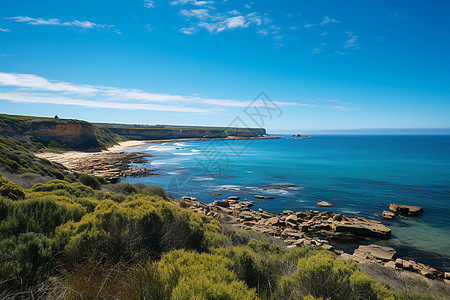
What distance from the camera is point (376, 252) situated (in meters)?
14.0

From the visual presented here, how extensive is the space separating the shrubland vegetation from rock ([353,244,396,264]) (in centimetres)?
1044

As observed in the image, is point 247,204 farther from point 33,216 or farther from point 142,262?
point 33,216

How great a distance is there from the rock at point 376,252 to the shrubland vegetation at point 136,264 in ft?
34.3

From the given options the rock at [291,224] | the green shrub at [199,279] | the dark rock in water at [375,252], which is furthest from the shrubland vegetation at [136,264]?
the rock at [291,224]

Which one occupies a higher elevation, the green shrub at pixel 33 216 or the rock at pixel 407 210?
the green shrub at pixel 33 216

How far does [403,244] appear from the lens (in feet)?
50.8

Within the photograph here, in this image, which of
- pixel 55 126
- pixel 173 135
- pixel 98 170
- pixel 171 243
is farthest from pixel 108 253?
pixel 173 135

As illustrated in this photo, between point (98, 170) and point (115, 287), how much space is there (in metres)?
42.1

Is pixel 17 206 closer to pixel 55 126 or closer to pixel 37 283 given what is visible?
pixel 37 283

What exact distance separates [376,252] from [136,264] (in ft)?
49.3

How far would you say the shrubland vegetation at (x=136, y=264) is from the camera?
10.7ft

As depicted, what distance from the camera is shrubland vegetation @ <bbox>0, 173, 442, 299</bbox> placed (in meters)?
3.26

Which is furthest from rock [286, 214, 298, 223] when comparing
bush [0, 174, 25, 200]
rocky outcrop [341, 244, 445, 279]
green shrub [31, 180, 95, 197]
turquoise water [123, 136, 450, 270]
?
bush [0, 174, 25, 200]

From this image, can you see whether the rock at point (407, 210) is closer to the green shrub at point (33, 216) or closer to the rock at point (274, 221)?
the rock at point (274, 221)
